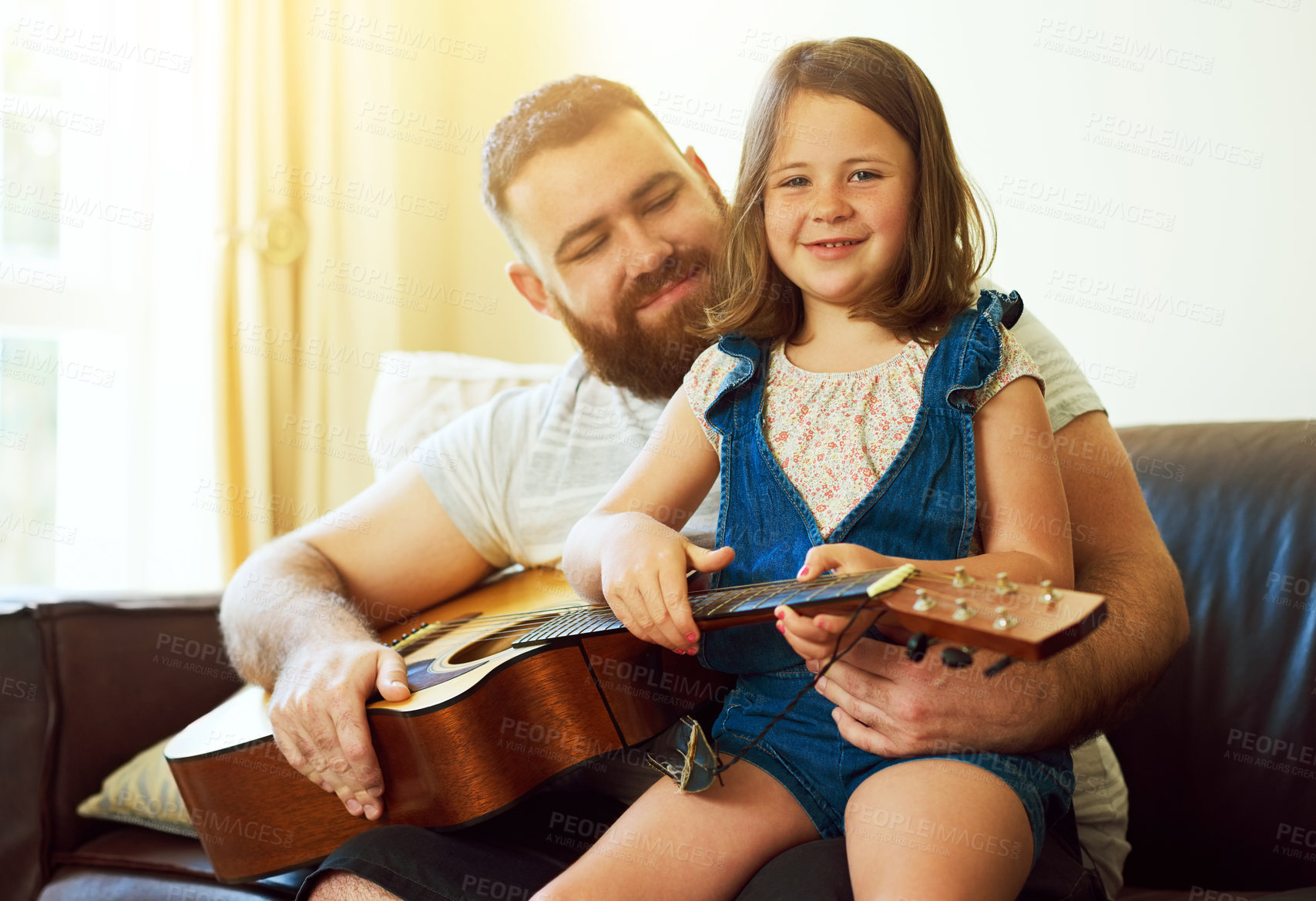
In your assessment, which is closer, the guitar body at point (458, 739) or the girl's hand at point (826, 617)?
the girl's hand at point (826, 617)

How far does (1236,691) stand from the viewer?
1456 millimetres

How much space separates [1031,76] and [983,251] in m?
1.12

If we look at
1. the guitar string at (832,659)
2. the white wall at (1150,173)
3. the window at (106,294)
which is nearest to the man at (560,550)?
the guitar string at (832,659)

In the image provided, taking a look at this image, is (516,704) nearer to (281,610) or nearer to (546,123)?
(281,610)

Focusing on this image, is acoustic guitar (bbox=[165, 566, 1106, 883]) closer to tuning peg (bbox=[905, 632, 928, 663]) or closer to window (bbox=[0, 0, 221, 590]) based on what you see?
tuning peg (bbox=[905, 632, 928, 663])

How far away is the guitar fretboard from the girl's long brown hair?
35 cm

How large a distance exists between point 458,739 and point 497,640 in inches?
8.2

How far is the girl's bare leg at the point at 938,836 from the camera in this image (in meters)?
0.89

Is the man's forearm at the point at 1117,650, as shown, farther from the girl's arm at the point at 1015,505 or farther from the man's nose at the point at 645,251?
the man's nose at the point at 645,251

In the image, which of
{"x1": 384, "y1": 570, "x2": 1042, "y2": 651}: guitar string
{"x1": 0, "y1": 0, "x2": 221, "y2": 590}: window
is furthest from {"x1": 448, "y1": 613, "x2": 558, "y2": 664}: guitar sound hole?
{"x1": 0, "y1": 0, "x2": 221, "y2": 590}: window

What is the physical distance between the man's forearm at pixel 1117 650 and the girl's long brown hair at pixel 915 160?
1.24 feet

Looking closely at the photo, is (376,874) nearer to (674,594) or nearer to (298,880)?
(298,880)

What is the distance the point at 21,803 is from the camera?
1621 millimetres

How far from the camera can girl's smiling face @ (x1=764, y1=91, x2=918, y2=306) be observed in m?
1.14
